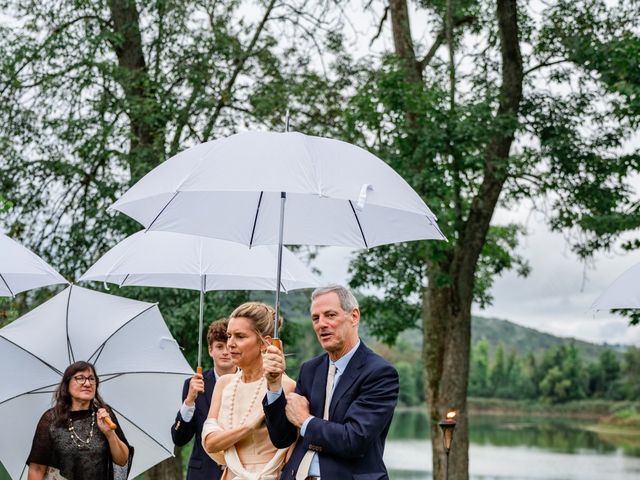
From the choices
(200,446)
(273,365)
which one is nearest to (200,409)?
(200,446)

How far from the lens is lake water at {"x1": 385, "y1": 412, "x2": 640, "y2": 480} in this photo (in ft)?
105

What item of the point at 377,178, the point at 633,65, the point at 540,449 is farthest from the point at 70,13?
the point at 540,449

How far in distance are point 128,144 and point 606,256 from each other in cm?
639

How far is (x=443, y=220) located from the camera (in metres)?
10.8

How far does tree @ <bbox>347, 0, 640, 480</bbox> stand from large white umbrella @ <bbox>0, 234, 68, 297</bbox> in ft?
19.7

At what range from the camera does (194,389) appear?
4512 millimetres

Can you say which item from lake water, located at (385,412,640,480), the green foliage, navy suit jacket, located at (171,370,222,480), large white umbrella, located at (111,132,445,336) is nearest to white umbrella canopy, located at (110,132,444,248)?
large white umbrella, located at (111,132,445,336)

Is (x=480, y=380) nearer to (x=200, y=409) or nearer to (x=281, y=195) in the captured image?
(x=200, y=409)

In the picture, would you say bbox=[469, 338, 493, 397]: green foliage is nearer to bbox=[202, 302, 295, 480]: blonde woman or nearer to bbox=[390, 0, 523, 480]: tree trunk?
bbox=[390, 0, 523, 480]: tree trunk

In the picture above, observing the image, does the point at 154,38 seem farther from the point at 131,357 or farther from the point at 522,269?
the point at 131,357

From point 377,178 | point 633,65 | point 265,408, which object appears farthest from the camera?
point 633,65

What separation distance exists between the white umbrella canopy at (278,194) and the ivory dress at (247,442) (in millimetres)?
815

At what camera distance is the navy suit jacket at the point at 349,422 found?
3381 millimetres

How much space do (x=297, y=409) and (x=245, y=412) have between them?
0.37 meters
